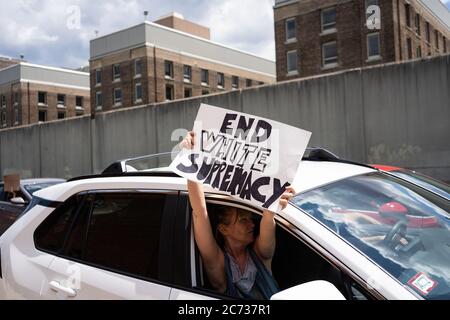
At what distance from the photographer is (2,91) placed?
71000mm

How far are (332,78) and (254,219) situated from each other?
12879mm

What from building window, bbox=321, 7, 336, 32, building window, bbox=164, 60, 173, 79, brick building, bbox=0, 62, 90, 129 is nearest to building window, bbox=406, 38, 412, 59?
building window, bbox=321, 7, 336, 32

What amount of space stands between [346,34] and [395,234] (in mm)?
41704

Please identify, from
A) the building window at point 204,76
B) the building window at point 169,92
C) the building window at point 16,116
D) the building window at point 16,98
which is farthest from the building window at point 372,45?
the building window at point 16,116

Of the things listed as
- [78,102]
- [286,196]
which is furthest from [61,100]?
[286,196]

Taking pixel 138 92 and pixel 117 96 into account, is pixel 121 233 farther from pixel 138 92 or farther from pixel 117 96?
pixel 117 96

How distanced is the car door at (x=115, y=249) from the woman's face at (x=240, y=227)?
1.04 ft

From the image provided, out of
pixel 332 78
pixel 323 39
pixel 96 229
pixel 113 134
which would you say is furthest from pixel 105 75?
pixel 96 229

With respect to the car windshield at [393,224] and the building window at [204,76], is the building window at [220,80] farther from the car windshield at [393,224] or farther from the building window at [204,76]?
the car windshield at [393,224]

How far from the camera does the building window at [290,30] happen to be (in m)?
45.1

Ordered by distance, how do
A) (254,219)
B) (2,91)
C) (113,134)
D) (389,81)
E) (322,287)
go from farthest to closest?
(2,91)
(113,134)
(389,81)
(254,219)
(322,287)

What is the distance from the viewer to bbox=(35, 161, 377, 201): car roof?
234cm

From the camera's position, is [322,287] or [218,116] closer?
[322,287]
